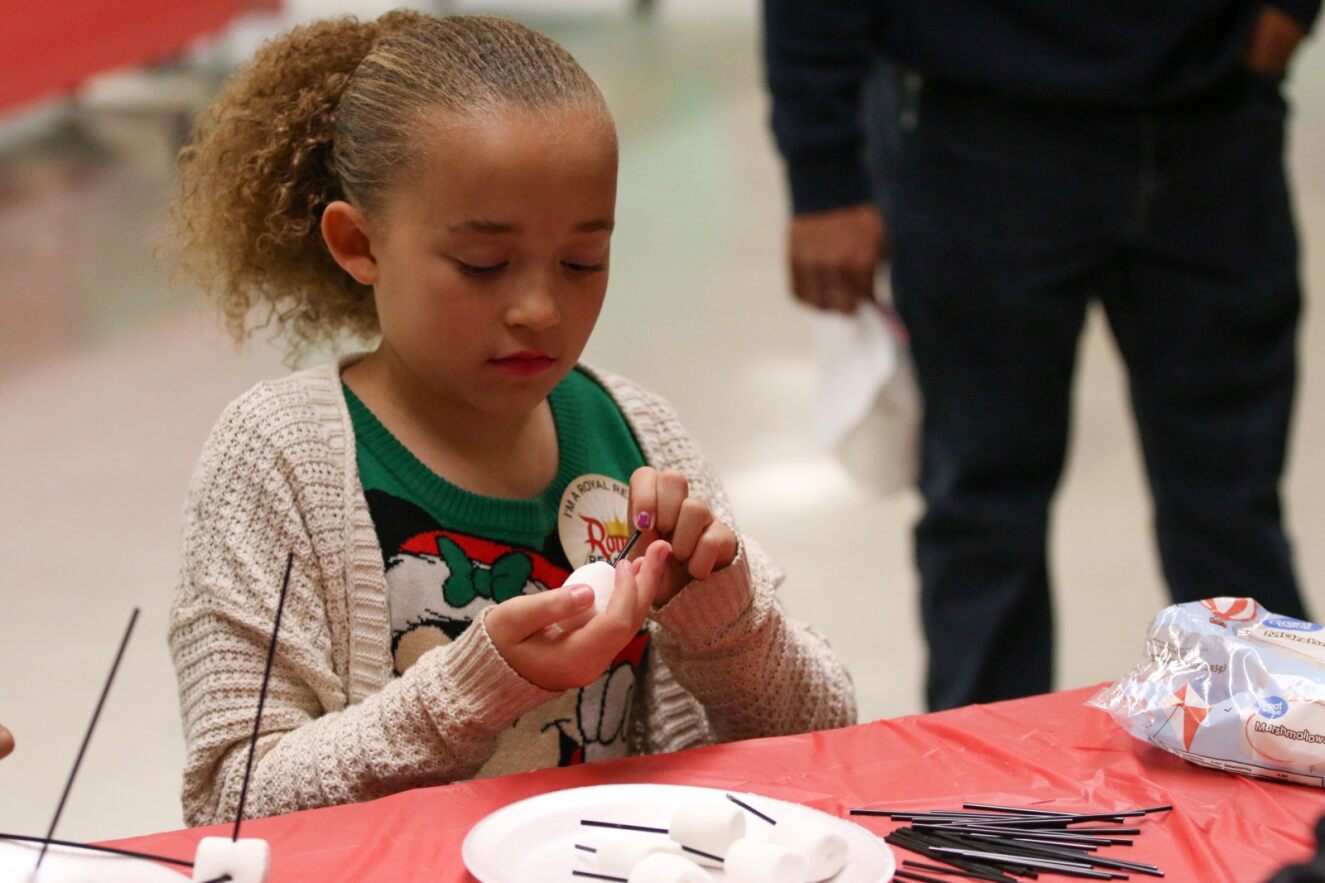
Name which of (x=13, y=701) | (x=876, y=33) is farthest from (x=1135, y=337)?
(x=13, y=701)

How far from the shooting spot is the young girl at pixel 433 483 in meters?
1.20

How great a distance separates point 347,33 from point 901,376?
1.08 m

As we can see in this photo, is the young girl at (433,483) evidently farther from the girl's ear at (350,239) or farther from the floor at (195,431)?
the floor at (195,431)

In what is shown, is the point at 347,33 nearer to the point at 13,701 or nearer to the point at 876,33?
the point at 876,33

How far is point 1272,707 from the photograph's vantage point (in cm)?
113

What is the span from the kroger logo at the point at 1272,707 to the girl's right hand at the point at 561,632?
0.42 m

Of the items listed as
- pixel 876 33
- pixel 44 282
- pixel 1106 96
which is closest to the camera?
pixel 1106 96

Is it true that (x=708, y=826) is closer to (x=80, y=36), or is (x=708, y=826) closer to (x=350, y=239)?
(x=350, y=239)

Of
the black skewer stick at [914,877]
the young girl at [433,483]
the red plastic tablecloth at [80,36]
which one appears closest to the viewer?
the black skewer stick at [914,877]

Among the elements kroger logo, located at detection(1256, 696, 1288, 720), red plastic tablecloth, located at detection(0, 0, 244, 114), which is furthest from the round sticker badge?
red plastic tablecloth, located at detection(0, 0, 244, 114)

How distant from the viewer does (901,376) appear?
2.27m

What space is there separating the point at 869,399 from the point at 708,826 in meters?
1.35

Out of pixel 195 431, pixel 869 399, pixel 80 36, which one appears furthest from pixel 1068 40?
pixel 80 36

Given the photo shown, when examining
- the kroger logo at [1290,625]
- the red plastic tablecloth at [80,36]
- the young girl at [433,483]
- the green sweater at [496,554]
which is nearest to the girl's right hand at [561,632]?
the young girl at [433,483]
